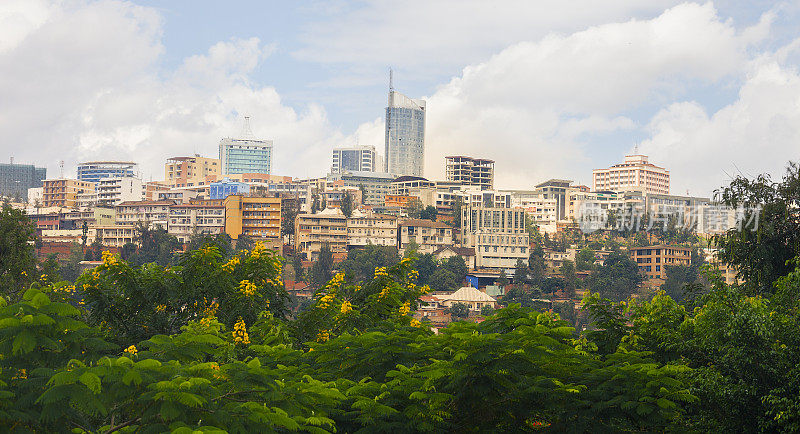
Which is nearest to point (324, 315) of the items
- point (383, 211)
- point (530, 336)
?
point (530, 336)

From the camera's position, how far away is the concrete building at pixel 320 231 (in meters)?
73.5

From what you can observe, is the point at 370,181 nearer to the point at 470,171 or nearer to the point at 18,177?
the point at 470,171

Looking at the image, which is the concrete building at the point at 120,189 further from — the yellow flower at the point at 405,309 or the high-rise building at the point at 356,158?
the yellow flower at the point at 405,309

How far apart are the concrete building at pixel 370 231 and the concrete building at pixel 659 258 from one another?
68.7 feet

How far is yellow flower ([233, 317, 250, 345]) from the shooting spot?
10930mm

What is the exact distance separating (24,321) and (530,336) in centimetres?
433

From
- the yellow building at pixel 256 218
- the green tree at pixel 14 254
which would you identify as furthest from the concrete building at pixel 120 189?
the green tree at pixel 14 254

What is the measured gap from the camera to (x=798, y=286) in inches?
370

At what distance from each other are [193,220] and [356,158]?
280 ft

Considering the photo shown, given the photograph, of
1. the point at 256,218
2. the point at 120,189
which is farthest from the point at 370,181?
the point at 256,218

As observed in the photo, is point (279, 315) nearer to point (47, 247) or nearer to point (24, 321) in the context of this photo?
point (24, 321)

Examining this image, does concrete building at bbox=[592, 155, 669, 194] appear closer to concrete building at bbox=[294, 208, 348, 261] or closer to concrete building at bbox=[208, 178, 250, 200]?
concrete building at bbox=[208, 178, 250, 200]

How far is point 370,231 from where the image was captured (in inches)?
2960

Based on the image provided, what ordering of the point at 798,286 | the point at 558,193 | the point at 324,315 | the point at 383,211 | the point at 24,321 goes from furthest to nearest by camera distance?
the point at 558,193, the point at 383,211, the point at 324,315, the point at 798,286, the point at 24,321
